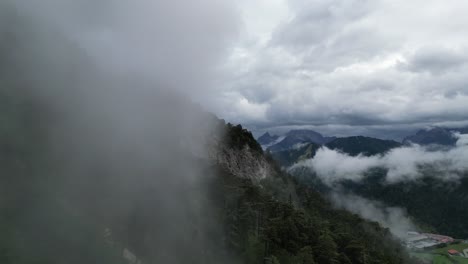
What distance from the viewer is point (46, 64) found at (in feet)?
363

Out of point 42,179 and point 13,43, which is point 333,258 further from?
point 13,43

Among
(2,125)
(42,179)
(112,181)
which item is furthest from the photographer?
(112,181)

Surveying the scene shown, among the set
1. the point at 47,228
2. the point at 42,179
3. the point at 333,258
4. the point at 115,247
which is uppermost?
the point at 42,179

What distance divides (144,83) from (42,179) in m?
109

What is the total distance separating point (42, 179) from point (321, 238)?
64367 mm

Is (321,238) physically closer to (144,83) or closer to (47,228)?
(47,228)

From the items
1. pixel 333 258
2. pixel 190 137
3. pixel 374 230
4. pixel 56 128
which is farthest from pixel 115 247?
pixel 374 230

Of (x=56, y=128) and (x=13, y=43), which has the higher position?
(x=13, y=43)

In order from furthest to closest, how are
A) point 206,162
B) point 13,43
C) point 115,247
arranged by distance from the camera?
point 206,162, point 13,43, point 115,247

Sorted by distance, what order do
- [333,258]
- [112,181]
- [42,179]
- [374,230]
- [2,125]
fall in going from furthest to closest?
[374,230]
[333,258]
[112,181]
[2,125]
[42,179]

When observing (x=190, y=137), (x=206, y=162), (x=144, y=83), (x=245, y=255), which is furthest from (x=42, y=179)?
(x=144, y=83)

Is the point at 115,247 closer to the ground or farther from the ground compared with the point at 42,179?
closer to the ground

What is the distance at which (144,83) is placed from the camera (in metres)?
164

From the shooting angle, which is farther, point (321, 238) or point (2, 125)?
point (321, 238)
